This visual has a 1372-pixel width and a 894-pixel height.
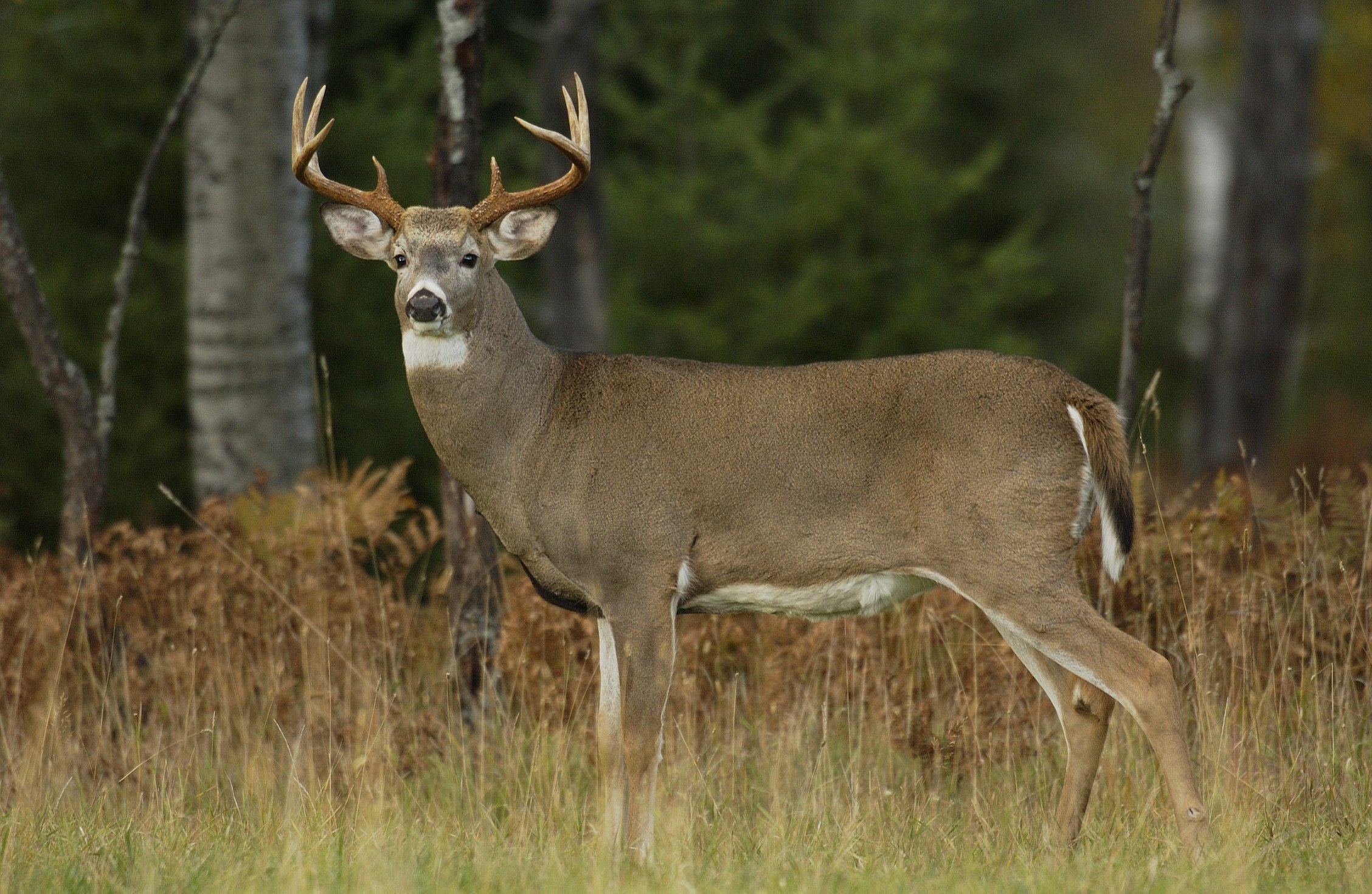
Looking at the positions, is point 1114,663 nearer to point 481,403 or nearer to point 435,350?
point 481,403

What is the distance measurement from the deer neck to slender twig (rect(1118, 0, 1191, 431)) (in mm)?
2449

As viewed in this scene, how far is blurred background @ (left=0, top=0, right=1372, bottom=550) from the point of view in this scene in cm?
885

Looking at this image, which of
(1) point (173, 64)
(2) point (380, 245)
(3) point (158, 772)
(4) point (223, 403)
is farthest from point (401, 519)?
(2) point (380, 245)

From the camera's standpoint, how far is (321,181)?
19.1 feet

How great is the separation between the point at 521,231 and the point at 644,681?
157 cm

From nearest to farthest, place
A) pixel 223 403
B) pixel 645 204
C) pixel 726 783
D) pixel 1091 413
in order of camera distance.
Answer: pixel 1091 413, pixel 726 783, pixel 223 403, pixel 645 204

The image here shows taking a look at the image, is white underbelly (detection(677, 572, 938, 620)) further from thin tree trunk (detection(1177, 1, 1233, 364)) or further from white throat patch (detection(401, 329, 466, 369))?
thin tree trunk (detection(1177, 1, 1233, 364))

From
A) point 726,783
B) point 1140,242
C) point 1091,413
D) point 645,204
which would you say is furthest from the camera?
point 645,204

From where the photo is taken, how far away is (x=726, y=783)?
243 inches

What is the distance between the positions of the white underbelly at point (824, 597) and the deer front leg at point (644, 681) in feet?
0.59

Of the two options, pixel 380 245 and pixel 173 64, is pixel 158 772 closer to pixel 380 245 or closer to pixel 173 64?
pixel 380 245

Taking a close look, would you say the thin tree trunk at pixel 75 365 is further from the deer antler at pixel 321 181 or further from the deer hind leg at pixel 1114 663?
the deer hind leg at pixel 1114 663

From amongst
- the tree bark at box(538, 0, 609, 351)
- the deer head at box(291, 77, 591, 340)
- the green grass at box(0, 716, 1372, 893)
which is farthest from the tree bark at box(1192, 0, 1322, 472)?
the deer head at box(291, 77, 591, 340)

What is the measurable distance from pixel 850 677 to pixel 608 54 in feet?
34.6
